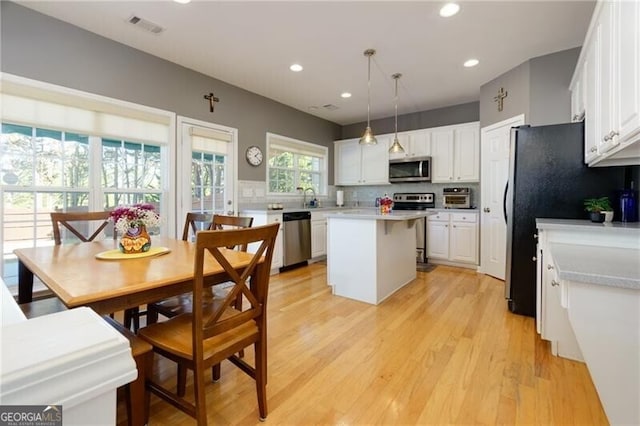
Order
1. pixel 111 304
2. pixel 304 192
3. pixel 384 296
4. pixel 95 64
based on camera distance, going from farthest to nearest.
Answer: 1. pixel 304 192
2. pixel 384 296
3. pixel 95 64
4. pixel 111 304

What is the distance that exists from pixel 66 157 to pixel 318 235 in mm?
3260

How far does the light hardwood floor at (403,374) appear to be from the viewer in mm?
1548

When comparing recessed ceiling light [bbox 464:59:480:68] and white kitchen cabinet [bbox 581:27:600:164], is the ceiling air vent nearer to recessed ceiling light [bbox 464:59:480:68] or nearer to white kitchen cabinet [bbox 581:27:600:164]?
recessed ceiling light [bbox 464:59:480:68]

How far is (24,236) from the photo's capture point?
8.57 ft

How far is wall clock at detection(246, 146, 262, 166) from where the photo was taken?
14.5ft

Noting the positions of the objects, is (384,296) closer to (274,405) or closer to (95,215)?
(274,405)

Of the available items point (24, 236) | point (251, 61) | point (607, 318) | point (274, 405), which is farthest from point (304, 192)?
point (607, 318)

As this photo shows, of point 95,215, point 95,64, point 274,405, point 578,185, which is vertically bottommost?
point 274,405

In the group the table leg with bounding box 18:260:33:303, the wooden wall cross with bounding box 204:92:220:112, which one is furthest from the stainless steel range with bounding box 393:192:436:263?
the table leg with bounding box 18:260:33:303

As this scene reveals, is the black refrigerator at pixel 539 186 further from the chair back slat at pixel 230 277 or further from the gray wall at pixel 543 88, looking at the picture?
the chair back slat at pixel 230 277

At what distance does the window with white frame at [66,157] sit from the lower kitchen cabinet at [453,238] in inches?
155

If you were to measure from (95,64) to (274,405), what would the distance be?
3302mm

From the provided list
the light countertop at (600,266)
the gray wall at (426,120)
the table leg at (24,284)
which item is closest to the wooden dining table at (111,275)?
the table leg at (24,284)

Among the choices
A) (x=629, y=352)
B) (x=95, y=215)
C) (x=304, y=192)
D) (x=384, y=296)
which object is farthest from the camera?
(x=304, y=192)
